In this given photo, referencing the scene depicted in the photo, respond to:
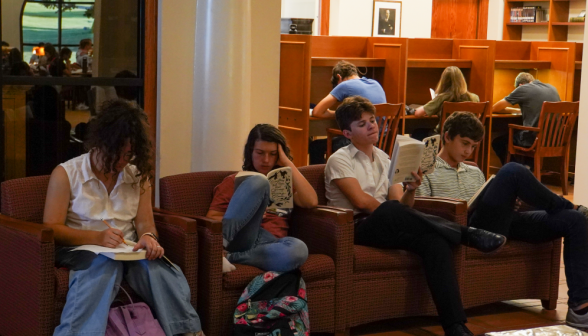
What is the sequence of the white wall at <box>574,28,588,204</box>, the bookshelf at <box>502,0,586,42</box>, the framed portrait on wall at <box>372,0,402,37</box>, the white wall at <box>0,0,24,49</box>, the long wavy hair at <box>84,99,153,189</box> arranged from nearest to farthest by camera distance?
1. the long wavy hair at <box>84,99,153,189</box>
2. the white wall at <box>0,0,24,49</box>
3. the white wall at <box>574,28,588,204</box>
4. the bookshelf at <box>502,0,586,42</box>
5. the framed portrait on wall at <box>372,0,402,37</box>

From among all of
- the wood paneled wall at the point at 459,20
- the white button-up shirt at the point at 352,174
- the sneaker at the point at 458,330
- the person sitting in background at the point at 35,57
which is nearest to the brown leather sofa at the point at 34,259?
the white button-up shirt at the point at 352,174

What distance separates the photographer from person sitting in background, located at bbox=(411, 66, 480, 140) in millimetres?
6714

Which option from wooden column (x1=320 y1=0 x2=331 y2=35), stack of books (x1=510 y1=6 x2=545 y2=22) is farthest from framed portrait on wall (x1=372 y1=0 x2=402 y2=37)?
stack of books (x1=510 y1=6 x2=545 y2=22)

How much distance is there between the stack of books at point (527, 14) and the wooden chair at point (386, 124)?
5707 millimetres

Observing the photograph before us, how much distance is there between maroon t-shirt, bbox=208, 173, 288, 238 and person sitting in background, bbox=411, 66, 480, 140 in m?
3.80

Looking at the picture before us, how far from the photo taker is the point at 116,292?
2.68m

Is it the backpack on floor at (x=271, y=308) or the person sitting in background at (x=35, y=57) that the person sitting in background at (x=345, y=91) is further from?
the backpack on floor at (x=271, y=308)

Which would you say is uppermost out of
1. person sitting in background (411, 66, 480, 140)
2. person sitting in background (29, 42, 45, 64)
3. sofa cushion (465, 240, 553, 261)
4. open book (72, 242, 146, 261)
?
person sitting in background (29, 42, 45, 64)

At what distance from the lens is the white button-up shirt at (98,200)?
112 inches

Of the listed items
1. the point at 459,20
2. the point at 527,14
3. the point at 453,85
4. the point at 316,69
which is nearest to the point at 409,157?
the point at 453,85

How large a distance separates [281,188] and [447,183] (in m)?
1.00

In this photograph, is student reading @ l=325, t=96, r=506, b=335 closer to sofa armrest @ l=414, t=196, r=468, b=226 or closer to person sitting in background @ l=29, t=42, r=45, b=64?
sofa armrest @ l=414, t=196, r=468, b=226

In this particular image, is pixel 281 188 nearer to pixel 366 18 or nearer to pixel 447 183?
pixel 447 183

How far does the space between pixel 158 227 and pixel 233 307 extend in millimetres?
433
